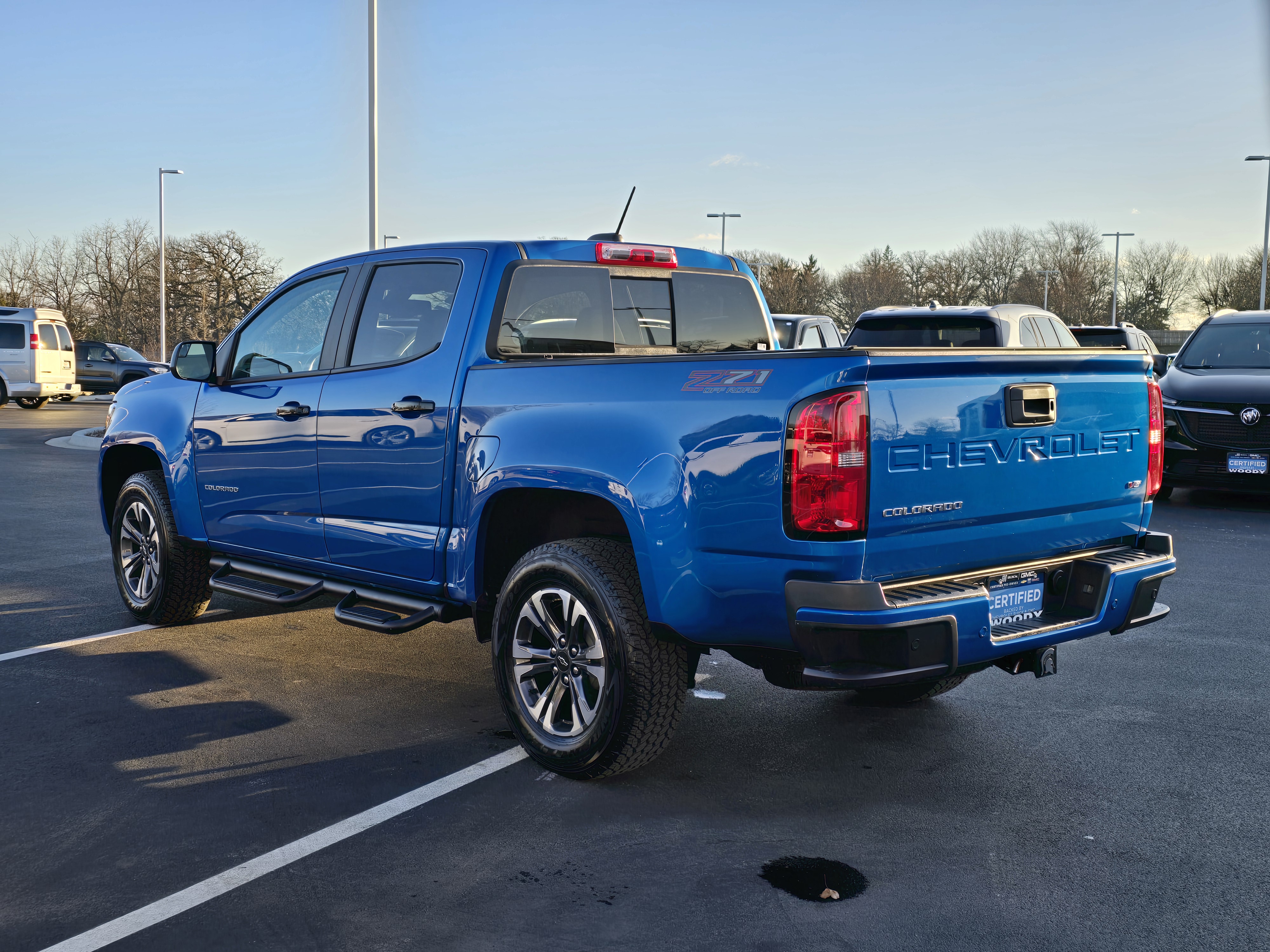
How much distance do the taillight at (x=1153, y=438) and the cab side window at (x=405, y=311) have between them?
Result: 286 centimetres

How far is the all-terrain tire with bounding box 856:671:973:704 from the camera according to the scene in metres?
5.18

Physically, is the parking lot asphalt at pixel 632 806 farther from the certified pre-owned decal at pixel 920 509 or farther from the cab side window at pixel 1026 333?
the cab side window at pixel 1026 333

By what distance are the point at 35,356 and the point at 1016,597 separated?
1171 inches

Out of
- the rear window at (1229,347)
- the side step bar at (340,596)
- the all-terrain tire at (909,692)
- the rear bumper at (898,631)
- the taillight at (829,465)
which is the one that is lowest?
the all-terrain tire at (909,692)

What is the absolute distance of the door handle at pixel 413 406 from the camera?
15.8 ft

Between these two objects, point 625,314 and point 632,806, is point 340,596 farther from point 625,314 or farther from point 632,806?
point 632,806

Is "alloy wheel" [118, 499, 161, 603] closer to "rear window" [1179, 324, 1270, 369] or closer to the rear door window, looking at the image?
the rear door window

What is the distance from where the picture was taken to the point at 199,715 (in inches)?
199

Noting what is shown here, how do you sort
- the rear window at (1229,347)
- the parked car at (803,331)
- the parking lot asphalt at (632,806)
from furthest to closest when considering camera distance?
the parked car at (803,331)
the rear window at (1229,347)
the parking lot asphalt at (632,806)

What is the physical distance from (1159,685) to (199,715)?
14.7 feet

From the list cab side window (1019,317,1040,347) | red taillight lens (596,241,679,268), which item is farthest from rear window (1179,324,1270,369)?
red taillight lens (596,241,679,268)

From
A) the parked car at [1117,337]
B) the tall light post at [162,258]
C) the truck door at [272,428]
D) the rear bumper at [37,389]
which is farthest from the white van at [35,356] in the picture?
the truck door at [272,428]

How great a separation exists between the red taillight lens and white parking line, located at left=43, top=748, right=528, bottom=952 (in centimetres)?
221

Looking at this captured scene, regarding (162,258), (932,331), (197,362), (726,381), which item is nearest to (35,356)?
(162,258)
